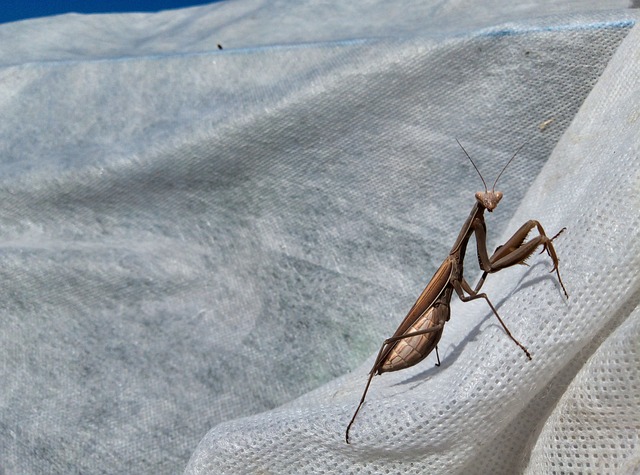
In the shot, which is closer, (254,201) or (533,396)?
(533,396)

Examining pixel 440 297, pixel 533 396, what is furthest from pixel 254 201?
pixel 533 396

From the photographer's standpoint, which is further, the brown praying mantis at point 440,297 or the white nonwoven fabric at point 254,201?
the white nonwoven fabric at point 254,201

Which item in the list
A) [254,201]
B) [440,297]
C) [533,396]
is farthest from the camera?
[254,201]

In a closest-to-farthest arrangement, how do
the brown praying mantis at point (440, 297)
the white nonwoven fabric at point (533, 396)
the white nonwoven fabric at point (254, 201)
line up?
the white nonwoven fabric at point (533, 396), the brown praying mantis at point (440, 297), the white nonwoven fabric at point (254, 201)

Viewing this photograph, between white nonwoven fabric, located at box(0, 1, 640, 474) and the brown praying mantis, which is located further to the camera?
white nonwoven fabric, located at box(0, 1, 640, 474)

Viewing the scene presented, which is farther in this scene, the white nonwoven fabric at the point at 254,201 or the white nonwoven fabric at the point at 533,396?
the white nonwoven fabric at the point at 254,201

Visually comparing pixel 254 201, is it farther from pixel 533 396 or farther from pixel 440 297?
pixel 533 396

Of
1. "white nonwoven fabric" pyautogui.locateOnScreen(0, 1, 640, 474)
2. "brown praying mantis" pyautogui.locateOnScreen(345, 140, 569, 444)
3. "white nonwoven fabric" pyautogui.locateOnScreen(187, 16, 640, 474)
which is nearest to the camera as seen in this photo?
"white nonwoven fabric" pyautogui.locateOnScreen(187, 16, 640, 474)

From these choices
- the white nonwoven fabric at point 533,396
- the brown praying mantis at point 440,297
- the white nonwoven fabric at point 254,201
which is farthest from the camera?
the white nonwoven fabric at point 254,201
